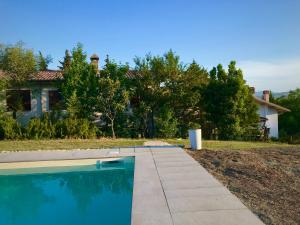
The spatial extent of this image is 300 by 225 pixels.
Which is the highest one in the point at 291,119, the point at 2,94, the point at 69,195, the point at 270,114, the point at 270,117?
the point at 2,94

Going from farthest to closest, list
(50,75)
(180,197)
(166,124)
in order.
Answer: (50,75) → (166,124) → (180,197)

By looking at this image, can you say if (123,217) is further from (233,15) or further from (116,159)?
(233,15)

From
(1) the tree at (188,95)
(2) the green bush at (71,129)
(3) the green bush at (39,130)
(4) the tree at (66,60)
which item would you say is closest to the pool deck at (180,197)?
(2) the green bush at (71,129)

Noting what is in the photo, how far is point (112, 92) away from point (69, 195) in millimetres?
10258

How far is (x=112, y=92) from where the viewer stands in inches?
699

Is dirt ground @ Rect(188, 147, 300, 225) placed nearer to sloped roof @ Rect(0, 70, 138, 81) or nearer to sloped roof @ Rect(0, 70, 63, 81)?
sloped roof @ Rect(0, 70, 138, 81)

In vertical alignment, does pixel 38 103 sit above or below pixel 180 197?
above

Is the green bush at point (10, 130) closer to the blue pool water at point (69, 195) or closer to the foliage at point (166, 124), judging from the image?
the blue pool water at point (69, 195)

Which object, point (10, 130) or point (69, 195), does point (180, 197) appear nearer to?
point (69, 195)

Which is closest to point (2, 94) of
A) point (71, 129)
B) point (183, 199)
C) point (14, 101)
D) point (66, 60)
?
point (14, 101)

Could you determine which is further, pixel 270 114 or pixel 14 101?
pixel 270 114

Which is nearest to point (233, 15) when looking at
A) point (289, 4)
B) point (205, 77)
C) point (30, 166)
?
point (289, 4)

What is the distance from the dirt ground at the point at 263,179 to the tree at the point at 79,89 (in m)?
9.12

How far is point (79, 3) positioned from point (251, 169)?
11.1 m
